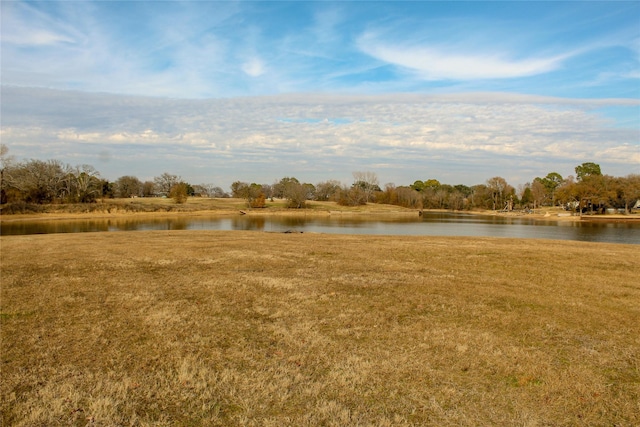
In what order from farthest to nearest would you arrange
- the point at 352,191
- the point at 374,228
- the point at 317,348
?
1. the point at 352,191
2. the point at 374,228
3. the point at 317,348

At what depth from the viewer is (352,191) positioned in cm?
12056

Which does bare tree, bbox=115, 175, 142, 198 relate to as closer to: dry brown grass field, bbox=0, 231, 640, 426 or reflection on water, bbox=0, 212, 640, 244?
reflection on water, bbox=0, 212, 640, 244

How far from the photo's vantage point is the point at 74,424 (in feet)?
13.1

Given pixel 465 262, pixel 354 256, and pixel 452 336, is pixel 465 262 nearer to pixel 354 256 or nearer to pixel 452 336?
pixel 354 256

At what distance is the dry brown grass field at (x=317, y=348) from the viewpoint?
14.0 ft

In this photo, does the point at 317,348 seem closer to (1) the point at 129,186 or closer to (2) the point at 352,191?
(2) the point at 352,191

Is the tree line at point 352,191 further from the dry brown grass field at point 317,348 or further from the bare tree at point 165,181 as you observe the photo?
the dry brown grass field at point 317,348

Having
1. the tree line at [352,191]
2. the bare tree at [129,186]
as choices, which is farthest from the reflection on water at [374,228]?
the bare tree at [129,186]

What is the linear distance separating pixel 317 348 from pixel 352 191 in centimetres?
11541

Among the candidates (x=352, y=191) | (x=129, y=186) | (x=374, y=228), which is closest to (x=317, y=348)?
(x=374, y=228)

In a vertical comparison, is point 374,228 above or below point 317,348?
below

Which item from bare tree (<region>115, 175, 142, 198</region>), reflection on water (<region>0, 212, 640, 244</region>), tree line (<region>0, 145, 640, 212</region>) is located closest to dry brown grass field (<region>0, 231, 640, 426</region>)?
reflection on water (<region>0, 212, 640, 244</region>)

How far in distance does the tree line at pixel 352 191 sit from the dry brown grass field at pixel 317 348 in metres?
70.2

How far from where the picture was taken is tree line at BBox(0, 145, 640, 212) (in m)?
74.4
